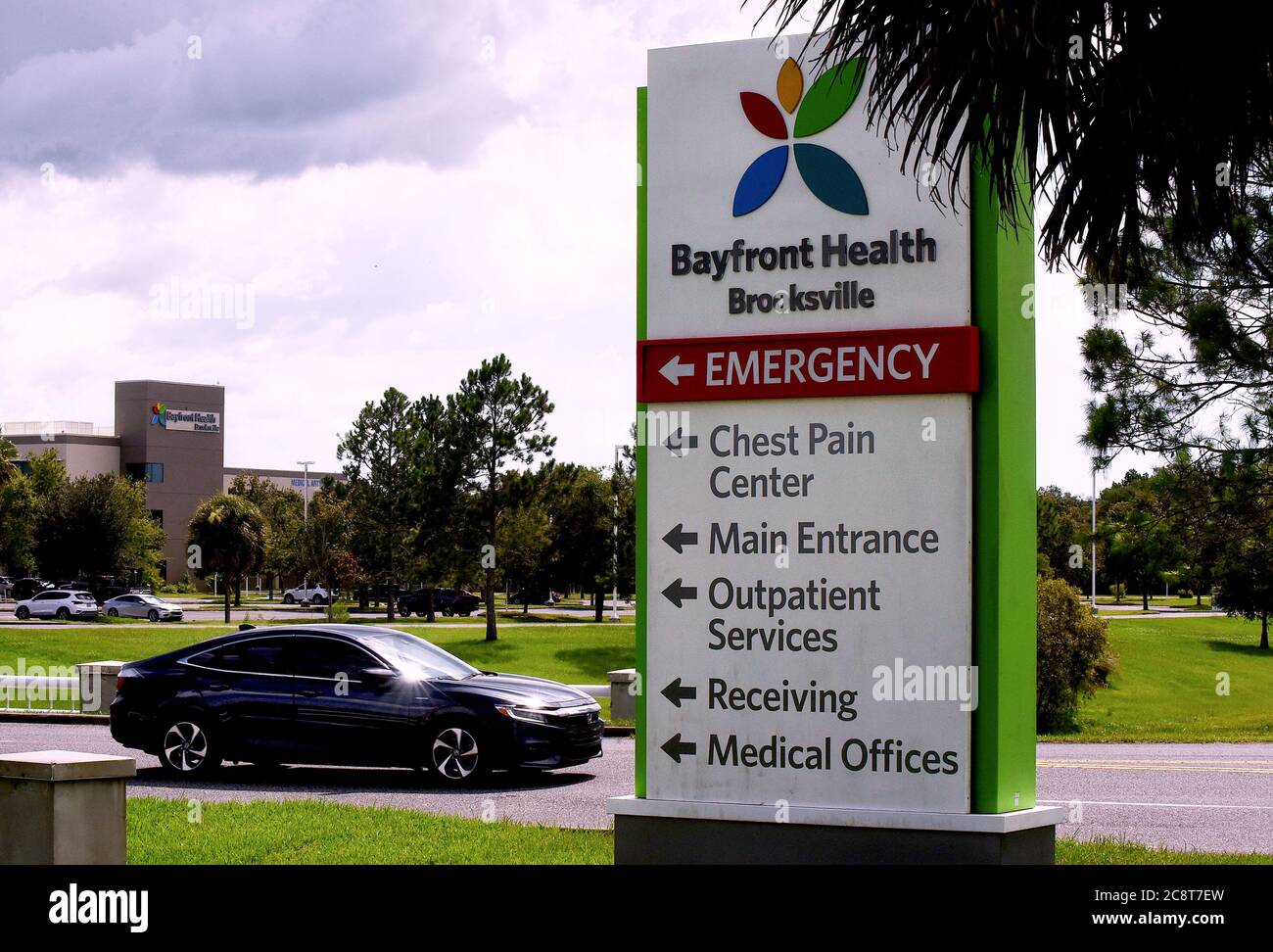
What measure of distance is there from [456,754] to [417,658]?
1134 mm

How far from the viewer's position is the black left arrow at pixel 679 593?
6.99m

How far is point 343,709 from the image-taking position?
13.2m

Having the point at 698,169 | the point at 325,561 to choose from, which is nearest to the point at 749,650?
the point at 698,169

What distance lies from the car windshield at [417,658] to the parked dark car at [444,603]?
60.1m

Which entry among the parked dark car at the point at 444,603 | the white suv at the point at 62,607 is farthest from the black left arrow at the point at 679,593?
A: the parked dark car at the point at 444,603

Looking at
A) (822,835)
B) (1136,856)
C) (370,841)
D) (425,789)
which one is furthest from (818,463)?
(425,789)

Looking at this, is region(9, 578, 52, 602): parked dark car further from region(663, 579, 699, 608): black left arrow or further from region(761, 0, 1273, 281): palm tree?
region(761, 0, 1273, 281): palm tree

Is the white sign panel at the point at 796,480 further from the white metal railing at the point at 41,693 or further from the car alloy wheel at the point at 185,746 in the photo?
the white metal railing at the point at 41,693

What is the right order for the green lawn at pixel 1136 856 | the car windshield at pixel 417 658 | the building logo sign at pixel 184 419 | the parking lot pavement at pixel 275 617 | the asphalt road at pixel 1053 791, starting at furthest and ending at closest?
the building logo sign at pixel 184 419 → the parking lot pavement at pixel 275 617 → the car windshield at pixel 417 658 → the asphalt road at pixel 1053 791 → the green lawn at pixel 1136 856

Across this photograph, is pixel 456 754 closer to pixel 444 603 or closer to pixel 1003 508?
pixel 1003 508

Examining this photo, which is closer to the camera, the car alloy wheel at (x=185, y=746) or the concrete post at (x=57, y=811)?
the concrete post at (x=57, y=811)

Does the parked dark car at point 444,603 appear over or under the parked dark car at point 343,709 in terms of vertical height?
under
